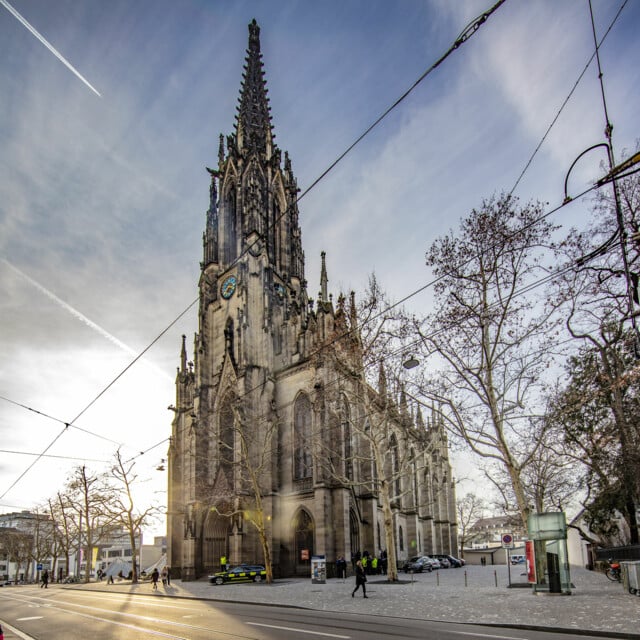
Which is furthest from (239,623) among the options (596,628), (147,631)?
(596,628)

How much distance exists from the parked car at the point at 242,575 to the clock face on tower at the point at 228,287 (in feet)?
73.6

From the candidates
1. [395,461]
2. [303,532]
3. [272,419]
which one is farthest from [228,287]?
[395,461]

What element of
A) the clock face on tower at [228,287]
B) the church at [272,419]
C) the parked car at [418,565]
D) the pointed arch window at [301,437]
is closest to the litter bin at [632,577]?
the church at [272,419]

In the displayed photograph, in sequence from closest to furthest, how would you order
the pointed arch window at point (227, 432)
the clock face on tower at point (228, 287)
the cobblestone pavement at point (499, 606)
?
the cobblestone pavement at point (499, 606)
the pointed arch window at point (227, 432)
the clock face on tower at point (228, 287)

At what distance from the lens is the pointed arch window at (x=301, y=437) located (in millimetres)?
37000

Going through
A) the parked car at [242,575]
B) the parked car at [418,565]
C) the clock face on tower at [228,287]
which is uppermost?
the clock face on tower at [228,287]

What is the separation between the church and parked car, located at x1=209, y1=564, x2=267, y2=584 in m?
2.41

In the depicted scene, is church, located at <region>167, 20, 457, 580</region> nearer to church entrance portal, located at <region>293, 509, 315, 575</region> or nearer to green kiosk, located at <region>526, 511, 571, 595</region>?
church entrance portal, located at <region>293, 509, 315, 575</region>

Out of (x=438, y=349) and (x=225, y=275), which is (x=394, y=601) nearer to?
(x=438, y=349)

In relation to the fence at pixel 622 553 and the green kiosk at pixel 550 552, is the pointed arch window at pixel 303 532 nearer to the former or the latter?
the fence at pixel 622 553

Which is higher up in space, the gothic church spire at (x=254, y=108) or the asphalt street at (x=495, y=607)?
the gothic church spire at (x=254, y=108)

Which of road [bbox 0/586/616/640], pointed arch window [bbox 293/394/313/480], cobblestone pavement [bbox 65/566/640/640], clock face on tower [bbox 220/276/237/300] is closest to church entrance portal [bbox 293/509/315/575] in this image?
pointed arch window [bbox 293/394/313/480]

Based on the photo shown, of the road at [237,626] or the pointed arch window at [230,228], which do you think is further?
the pointed arch window at [230,228]

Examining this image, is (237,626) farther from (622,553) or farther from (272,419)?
(272,419)
